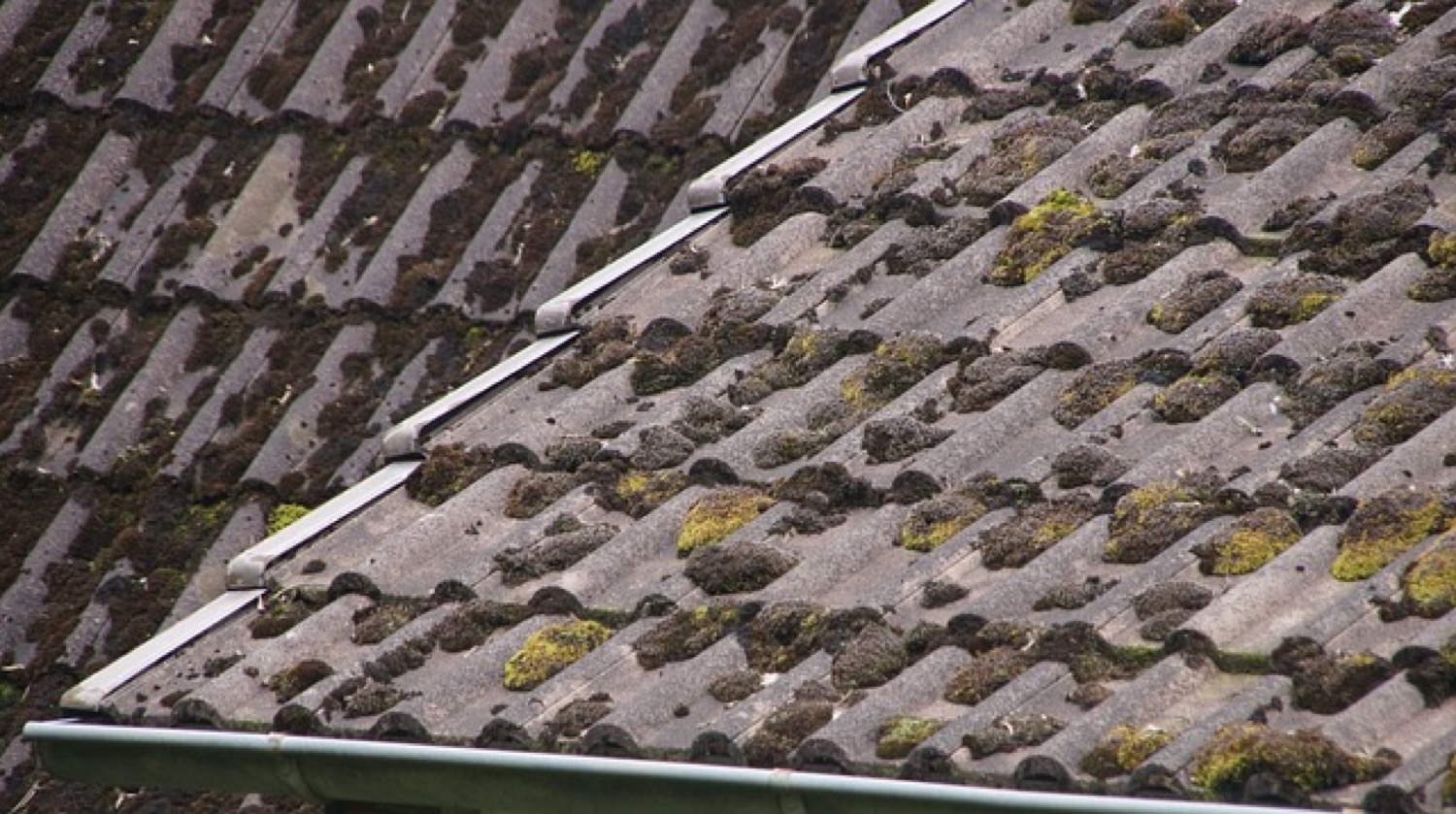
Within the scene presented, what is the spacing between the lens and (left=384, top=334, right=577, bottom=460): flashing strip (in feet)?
17.2

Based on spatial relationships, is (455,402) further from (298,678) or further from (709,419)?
(298,678)

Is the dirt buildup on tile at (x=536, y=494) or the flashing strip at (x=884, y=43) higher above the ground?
the flashing strip at (x=884, y=43)

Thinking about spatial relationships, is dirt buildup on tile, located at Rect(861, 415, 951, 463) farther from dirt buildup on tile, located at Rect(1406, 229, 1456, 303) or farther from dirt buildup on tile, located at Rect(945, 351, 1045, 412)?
dirt buildup on tile, located at Rect(1406, 229, 1456, 303)

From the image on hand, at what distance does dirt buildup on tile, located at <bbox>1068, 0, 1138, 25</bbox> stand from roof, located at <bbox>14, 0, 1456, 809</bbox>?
0.32ft

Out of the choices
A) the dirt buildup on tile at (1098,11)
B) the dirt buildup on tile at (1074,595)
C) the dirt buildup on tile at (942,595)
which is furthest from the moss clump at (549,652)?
the dirt buildup on tile at (1098,11)

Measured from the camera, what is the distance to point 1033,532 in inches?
161

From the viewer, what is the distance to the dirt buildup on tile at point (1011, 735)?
349 cm

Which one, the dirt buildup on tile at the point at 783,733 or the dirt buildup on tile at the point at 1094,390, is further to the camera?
the dirt buildup on tile at the point at 1094,390

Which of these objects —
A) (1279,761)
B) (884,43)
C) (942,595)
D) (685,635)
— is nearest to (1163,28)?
(884,43)

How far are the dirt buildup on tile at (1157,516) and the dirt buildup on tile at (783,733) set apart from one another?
2.00ft

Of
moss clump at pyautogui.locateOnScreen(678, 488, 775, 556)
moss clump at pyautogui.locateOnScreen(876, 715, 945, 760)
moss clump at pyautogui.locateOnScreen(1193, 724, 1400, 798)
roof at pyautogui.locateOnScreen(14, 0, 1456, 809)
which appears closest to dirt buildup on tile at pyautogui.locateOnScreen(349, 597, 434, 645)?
roof at pyautogui.locateOnScreen(14, 0, 1456, 809)

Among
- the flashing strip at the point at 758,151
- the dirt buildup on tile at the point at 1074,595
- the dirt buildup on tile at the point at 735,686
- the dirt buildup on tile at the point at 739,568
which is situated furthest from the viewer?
the flashing strip at the point at 758,151

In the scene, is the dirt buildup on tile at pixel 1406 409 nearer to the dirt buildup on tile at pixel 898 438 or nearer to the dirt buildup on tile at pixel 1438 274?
the dirt buildup on tile at pixel 1438 274

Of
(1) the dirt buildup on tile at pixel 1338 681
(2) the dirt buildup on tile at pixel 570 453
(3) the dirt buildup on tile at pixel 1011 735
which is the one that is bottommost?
(1) the dirt buildup on tile at pixel 1338 681
